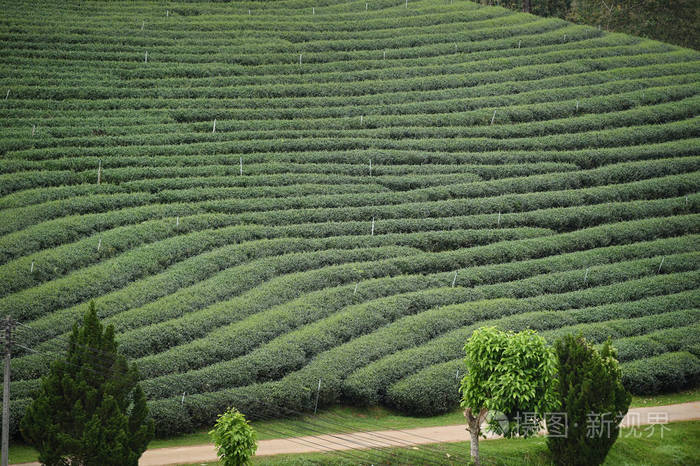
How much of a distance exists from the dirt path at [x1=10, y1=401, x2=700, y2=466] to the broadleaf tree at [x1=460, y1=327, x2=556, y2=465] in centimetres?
239

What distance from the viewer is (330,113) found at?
39.8 meters

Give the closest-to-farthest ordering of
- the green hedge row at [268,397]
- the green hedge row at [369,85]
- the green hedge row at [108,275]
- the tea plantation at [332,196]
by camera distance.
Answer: the green hedge row at [268,397], the green hedge row at [108,275], the tea plantation at [332,196], the green hedge row at [369,85]

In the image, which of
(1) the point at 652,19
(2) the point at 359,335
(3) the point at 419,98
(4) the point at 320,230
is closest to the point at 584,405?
(2) the point at 359,335

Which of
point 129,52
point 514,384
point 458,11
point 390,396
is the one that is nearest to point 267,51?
point 129,52

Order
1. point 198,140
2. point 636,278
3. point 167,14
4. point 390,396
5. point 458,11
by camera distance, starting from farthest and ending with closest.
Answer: point 458,11 < point 167,14 < point 198,140 < point 636,278 < point 390,396

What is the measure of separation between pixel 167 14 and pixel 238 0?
238 inches

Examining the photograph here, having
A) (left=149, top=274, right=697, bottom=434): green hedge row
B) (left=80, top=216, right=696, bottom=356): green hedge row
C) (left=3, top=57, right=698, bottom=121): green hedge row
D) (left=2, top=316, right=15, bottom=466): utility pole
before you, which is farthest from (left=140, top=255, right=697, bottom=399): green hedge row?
(left=3, top=57, right=698, bottom=121): green hedge row

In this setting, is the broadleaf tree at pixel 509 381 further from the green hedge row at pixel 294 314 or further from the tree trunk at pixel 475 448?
the green hedge row at pixel 294 314

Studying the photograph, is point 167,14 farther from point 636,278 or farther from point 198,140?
point 636,278

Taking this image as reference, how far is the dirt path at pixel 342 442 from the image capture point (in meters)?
21.1

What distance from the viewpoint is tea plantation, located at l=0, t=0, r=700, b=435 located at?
81.6ft

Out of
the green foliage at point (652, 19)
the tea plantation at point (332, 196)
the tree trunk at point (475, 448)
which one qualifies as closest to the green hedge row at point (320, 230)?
the tea plantation at point (332, 196)

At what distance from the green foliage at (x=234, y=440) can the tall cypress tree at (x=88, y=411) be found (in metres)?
1.63

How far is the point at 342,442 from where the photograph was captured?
2261cm
